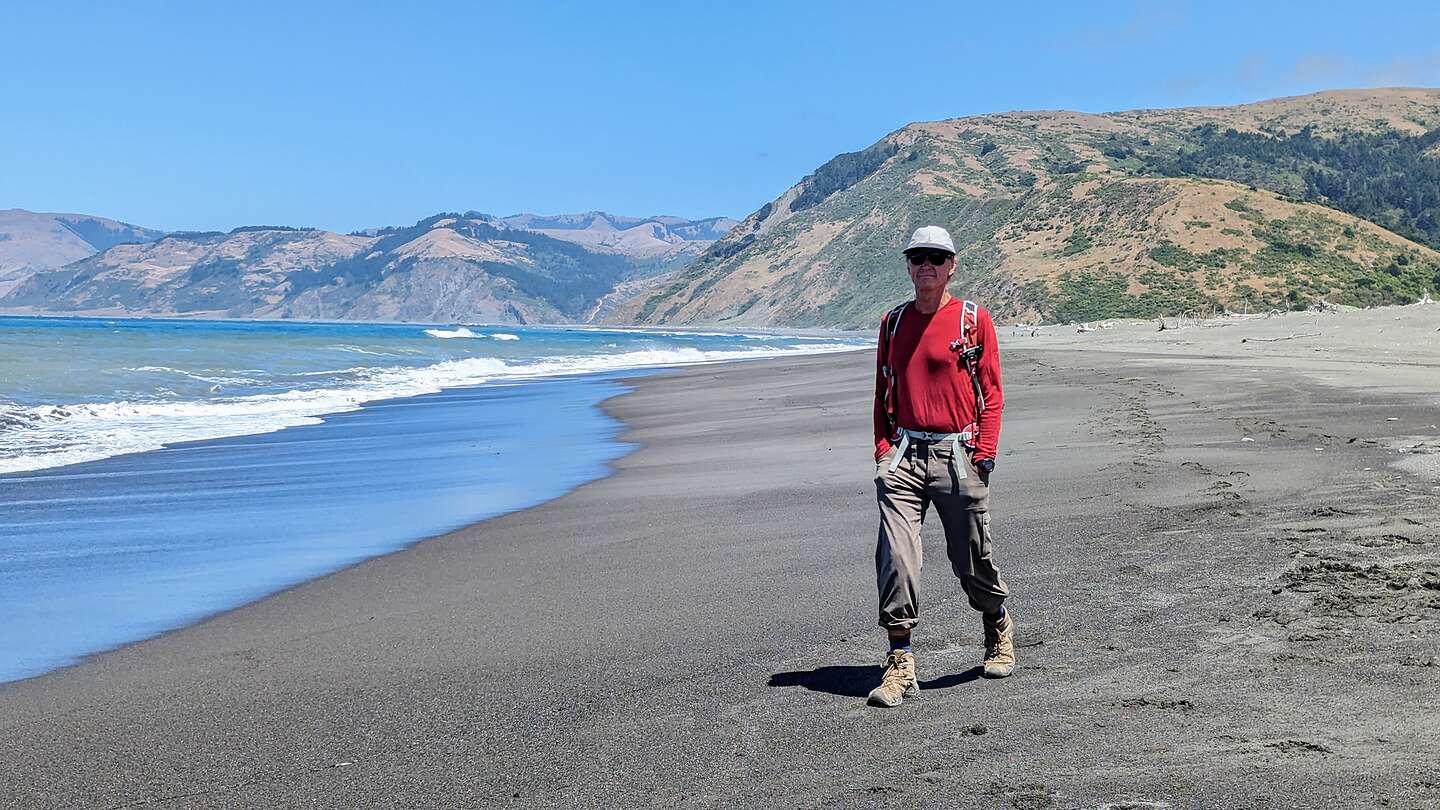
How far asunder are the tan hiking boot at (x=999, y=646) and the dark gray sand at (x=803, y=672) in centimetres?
8

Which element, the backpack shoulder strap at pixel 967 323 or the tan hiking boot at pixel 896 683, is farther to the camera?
the backpack shoulder strap at pixel 967 323

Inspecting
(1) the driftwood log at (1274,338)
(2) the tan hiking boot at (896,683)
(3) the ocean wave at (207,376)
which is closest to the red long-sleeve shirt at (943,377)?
(2) the tan hiking boot at (896,683)

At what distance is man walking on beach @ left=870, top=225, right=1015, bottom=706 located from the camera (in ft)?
16.1

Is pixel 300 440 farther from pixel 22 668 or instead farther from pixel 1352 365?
pixel 1352 365

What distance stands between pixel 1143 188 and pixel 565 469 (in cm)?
9086

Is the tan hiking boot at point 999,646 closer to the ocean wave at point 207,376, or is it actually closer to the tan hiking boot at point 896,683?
the tan hiking boot at point 896,683

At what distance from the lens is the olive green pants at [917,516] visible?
4.92 meters

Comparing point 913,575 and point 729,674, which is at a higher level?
point 913,575

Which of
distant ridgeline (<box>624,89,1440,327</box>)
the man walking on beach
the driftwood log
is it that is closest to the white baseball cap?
the man walking on beach

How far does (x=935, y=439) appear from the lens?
496 centimetres

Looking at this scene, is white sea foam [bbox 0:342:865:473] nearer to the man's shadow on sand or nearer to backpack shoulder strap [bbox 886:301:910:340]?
the man's shadow on sand

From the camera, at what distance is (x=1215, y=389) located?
55.5 ft

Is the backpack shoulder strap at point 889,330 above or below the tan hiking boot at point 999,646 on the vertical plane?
above

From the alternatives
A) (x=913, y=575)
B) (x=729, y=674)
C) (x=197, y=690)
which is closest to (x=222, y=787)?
(x=197, y=690)
